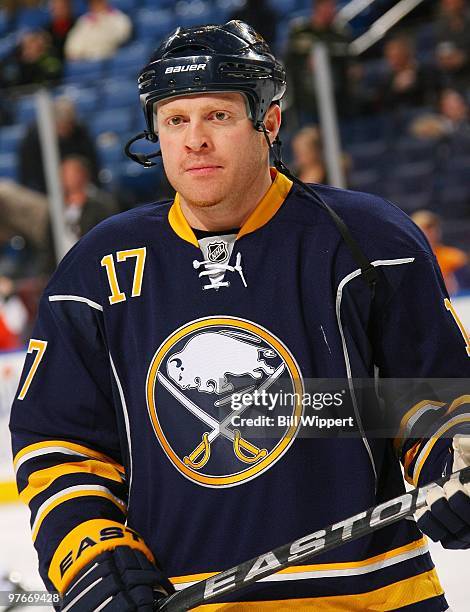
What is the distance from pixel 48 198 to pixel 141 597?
335 cm

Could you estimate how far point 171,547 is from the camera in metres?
1.43

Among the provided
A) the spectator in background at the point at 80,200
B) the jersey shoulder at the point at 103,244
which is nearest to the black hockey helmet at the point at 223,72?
the jersey shoulder at the point at 103,244

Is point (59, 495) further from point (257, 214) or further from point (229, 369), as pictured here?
point (257, 214)

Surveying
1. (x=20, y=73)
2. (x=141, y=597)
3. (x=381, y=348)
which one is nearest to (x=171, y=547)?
(x=141, y=597)

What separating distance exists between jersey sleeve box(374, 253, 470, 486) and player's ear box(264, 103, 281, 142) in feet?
0.89

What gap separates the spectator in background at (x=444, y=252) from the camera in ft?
13.4

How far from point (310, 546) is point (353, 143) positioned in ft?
10.1

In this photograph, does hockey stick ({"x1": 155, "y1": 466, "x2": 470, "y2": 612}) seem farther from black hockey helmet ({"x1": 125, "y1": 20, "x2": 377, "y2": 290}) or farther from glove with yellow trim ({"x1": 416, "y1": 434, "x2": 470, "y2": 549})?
black hockey helmet ({"x1": 125, "y1": 20, "x2": 377, "y2": 290})

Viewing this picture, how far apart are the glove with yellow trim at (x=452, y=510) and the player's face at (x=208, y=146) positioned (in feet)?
1.45

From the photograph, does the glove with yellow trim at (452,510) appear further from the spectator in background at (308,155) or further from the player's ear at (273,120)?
the spectator in background at (308,155)

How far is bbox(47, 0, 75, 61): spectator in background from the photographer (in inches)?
241

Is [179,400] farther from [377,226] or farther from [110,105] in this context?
[110,105]

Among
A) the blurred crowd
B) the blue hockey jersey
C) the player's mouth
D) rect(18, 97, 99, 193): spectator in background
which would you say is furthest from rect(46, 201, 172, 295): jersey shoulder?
rect(18, 97, 99, 193): spectator in background

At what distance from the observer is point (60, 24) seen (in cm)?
617
